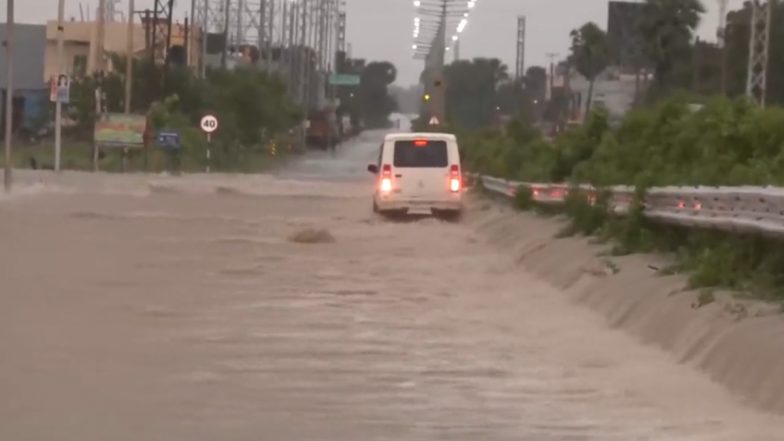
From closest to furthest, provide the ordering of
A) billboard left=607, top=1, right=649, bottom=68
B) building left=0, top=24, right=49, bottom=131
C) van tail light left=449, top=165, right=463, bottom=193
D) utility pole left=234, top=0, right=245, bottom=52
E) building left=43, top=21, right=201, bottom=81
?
van tail light left=449, top=165, right=463, bottom=193 → billboard left=607, top=1, right=649, bottom=68 → building left=0, top=24, right=49, bottom=131 → building left=43, top=21, right=201, bottom=81 → utility pole left=234, top=0, right=245, bottom=52

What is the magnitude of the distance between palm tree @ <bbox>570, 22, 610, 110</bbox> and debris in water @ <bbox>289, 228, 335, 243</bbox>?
2818 inches

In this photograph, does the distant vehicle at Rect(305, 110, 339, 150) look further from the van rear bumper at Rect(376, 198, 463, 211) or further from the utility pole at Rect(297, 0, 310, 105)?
the van rear bumper at Rect(376, 198, 463, 211)

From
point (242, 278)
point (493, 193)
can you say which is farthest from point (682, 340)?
point (493, 193)

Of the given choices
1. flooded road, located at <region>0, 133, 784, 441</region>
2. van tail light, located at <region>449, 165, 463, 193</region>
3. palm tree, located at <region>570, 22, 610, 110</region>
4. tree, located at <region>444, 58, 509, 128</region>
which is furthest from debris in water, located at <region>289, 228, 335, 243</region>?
tree, located at <region>444, 58, 509, 128</region>

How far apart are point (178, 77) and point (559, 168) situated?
56.5 metres

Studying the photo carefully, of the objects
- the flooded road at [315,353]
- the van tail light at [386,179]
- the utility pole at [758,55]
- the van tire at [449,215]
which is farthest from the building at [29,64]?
the flooded road at [315,353]

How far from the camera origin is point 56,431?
10.6 metres

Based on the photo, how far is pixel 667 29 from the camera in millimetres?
69812

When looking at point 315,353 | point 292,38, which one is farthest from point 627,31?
point 315,353

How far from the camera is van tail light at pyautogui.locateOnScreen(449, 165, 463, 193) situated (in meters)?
35.2

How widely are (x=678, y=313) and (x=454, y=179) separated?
67.2 ft

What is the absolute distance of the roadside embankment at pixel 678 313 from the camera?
12.2 metres

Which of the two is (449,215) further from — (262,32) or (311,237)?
(262,32)

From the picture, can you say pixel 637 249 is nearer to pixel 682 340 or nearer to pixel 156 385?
pixel 682 340
